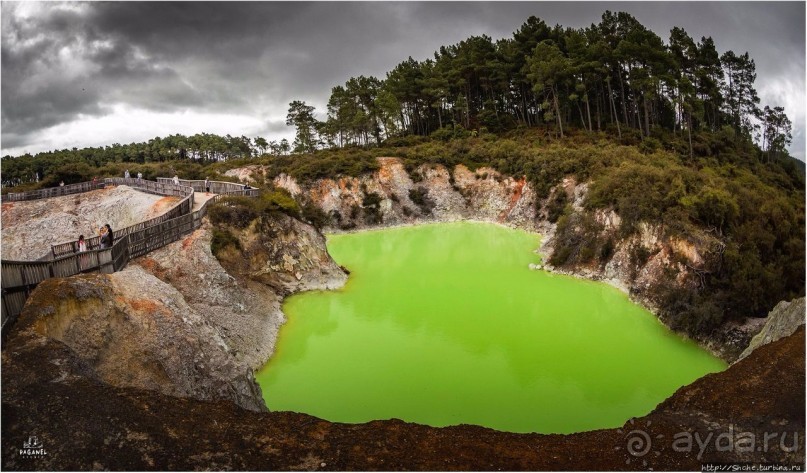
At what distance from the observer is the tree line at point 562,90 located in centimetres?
5409

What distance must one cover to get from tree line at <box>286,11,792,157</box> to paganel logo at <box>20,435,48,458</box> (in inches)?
2287

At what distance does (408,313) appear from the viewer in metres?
22.8

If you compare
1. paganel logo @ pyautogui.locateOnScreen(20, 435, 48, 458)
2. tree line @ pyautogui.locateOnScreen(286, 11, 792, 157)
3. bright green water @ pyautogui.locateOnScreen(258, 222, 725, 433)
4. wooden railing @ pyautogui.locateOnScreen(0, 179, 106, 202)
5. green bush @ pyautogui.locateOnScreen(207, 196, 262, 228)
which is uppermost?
tree line @ pyautogui.locateOnScreen(286, 11, 792, 157)

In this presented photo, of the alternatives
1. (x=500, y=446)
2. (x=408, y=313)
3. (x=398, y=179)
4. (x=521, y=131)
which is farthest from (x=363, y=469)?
(x=521, y=131)

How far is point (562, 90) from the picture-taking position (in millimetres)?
62531

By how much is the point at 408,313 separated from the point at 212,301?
9.76 m

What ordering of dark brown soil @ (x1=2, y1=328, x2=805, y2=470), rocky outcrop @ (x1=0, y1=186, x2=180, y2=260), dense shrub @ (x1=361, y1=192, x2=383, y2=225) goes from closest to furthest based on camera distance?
dark brown soil @ (x1=2, y1=328, x2=805, y2=470) → rocky outcrop @ (x1=0, y1=186, x2=180, y2=260) → dense shrub @ (x1=361, y1=192, x2=383, y2=225)

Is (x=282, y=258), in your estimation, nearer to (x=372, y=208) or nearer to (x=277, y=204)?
(x=277, y=204)

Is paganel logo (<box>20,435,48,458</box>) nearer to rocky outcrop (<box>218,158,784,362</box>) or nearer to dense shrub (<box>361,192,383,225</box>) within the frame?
rocky outcrop (<box>218,158,784,362</box>)

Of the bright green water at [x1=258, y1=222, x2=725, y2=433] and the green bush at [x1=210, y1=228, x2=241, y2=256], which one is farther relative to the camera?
the green bush at [x1=210, y1=228, x2=241, y2=256]

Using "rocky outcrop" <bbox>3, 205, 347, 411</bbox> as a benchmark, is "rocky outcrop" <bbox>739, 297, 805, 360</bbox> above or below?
below

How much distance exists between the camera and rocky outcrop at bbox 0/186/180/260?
31773mm

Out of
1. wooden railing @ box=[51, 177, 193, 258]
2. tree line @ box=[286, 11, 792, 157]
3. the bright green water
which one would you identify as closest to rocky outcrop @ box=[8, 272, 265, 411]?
the bright green water

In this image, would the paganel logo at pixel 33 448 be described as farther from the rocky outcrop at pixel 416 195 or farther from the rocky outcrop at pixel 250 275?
the rocky outcrop at pixel 416 195
